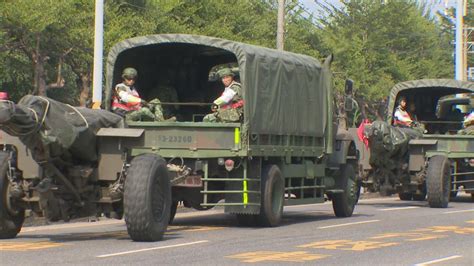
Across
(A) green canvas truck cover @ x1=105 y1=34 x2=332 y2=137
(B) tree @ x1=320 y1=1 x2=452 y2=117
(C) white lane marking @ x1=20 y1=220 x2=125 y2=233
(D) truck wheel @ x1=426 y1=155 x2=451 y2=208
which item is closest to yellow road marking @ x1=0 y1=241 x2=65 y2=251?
(C) white lane marking @ x1=20 y1=220 x2=125 y2=233

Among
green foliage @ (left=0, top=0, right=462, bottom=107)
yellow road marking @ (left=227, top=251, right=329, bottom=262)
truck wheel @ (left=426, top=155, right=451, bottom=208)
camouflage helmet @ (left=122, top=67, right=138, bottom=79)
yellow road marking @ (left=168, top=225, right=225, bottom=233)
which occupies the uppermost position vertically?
green foliage @ (left=0, top=0, right=462, bottom=107)

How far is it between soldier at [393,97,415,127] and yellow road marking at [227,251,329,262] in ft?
44.4

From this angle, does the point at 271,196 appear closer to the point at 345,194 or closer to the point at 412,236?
the point at 412,236

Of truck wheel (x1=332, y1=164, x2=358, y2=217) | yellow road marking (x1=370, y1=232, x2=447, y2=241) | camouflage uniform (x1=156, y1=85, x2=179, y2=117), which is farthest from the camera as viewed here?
truck wheel (x1=332, y1=164, x2=358, y2=217)

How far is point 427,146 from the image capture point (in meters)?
26.2

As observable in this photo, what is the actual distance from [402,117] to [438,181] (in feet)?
9.23

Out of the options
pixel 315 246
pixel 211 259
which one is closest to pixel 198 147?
pixel 315 246

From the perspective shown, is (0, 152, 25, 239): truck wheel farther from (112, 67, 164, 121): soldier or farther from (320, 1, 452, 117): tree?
(320, 1, 452, 117): tree

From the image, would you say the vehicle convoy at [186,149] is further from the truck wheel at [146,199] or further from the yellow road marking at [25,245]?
the yellow road marking at [25,245]

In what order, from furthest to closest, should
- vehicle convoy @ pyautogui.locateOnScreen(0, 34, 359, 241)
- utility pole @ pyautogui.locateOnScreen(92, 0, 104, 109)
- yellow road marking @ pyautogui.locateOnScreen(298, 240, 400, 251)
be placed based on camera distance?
utility pole @ pyautogui.locateOnScreen(92, 0, 104, 109) → vehicle convoy @ pyautogui.locateOnScreen(0, 34, 359, 241) → yellow road marking @ pyautogui.locateOnScreen(298, 240, 400, 251)

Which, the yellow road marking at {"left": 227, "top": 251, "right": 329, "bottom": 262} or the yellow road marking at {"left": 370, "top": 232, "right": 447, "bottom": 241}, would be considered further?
the yellow road marking at {"left": 370, "top": 232, "right": 447, "bottom": 241}

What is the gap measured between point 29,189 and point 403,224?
23.8ft

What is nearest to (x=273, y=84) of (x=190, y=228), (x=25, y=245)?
(x=190, y=228)

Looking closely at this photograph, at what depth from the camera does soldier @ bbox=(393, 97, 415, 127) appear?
90.5 feet
